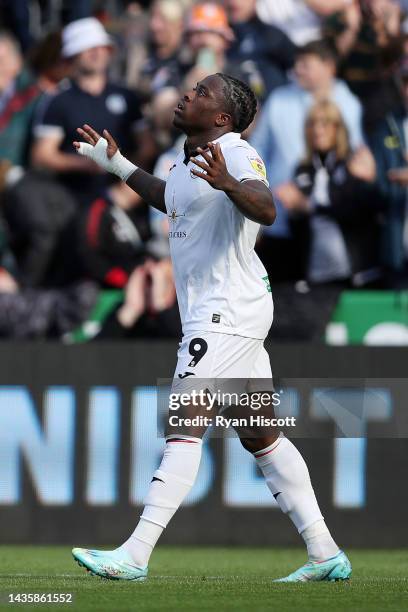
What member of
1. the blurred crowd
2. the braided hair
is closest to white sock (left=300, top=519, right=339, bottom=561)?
the braided hair

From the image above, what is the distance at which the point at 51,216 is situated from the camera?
1105 cm

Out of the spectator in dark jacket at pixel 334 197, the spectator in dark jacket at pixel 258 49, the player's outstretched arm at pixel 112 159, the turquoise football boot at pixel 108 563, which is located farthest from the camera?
the spectator in dark jacket at pixel 258 49

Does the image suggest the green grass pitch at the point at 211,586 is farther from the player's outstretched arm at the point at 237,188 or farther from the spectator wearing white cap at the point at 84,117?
the spectator wearing white cap at the point at 84,117

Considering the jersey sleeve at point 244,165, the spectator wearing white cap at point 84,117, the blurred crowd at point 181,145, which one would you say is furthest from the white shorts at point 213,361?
the spectator wearing white cap at point 84,117

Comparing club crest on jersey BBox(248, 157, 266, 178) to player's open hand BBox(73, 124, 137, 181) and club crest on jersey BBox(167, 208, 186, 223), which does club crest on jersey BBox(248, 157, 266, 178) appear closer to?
club crest on jersey BBox(167, 208, 186, 223)

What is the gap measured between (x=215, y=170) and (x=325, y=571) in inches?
77.2

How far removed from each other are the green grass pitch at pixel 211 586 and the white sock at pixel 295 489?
196 millimetres

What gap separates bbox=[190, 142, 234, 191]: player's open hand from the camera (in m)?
5.32

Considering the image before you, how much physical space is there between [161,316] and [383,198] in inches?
85.6

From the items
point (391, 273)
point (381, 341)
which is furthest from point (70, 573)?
point (391, 273)

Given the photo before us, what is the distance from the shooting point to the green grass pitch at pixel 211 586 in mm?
4969

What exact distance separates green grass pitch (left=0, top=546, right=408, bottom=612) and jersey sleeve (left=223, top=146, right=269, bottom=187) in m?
1.76

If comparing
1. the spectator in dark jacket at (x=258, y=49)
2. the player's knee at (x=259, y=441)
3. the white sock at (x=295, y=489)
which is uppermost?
the spectator in dark jacket at (x=258, y=49)

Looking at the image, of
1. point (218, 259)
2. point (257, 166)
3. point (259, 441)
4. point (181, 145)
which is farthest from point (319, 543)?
point (181, 145)
